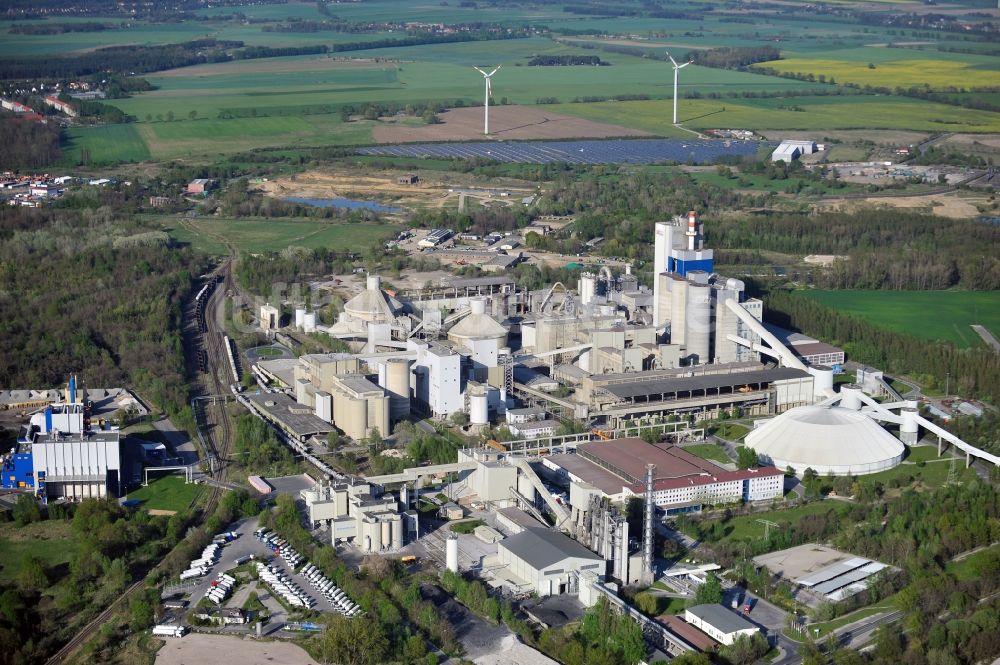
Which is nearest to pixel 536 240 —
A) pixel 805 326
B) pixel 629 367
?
pixel 805 326

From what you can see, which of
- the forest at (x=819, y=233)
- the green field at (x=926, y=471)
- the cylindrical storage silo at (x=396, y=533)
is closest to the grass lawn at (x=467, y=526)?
the cylindrical storage silo at (x=396, y=533)

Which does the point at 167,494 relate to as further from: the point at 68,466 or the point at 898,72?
the point at 898,72

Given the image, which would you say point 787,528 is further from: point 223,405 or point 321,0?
point 321,0

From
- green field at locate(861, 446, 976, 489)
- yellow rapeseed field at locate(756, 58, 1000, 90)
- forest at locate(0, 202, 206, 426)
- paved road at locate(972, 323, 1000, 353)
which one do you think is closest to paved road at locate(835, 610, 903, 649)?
green field at locate(861, 446, 976, 489)

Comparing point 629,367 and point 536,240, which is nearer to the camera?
point 629,367

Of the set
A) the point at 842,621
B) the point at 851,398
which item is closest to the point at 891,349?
the point at 851,398

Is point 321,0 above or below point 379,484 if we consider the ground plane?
above
